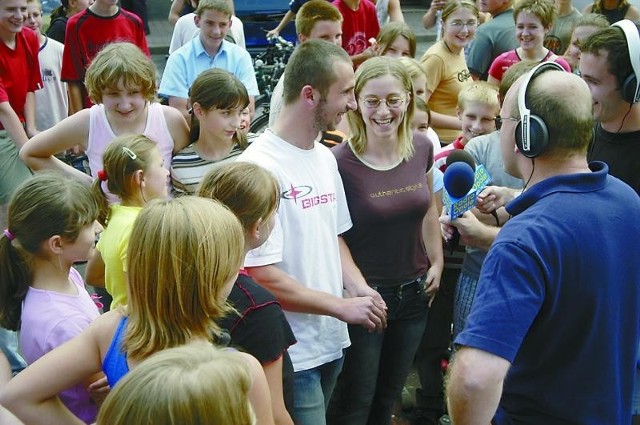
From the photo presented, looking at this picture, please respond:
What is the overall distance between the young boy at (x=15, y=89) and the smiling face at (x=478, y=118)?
2.95 m

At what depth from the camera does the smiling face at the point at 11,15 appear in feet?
17.5

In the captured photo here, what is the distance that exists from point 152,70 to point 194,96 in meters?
0.35

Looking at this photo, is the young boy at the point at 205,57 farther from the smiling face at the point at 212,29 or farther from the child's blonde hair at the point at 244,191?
the child's blonde hair at the point at 244,191

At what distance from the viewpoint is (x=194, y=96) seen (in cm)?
374

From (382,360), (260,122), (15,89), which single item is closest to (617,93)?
(382,360)

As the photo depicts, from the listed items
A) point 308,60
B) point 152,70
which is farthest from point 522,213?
point 152,70

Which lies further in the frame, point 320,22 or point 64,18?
point 64,18

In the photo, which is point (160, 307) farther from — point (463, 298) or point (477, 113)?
point (477, 113)

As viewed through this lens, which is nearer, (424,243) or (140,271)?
(140,271)

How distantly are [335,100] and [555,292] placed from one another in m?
1.42

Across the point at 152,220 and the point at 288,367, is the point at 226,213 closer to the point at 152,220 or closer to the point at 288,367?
the point at 152,220

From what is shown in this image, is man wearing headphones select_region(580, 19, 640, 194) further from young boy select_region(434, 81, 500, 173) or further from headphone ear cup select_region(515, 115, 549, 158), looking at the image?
headphone ear cup select_region(515, 115, 549, 158)

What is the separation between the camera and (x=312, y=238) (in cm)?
306

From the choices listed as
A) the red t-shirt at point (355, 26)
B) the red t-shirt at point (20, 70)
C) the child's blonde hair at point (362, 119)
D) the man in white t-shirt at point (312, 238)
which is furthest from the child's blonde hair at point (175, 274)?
the red t-shirt at point (355, 26)
